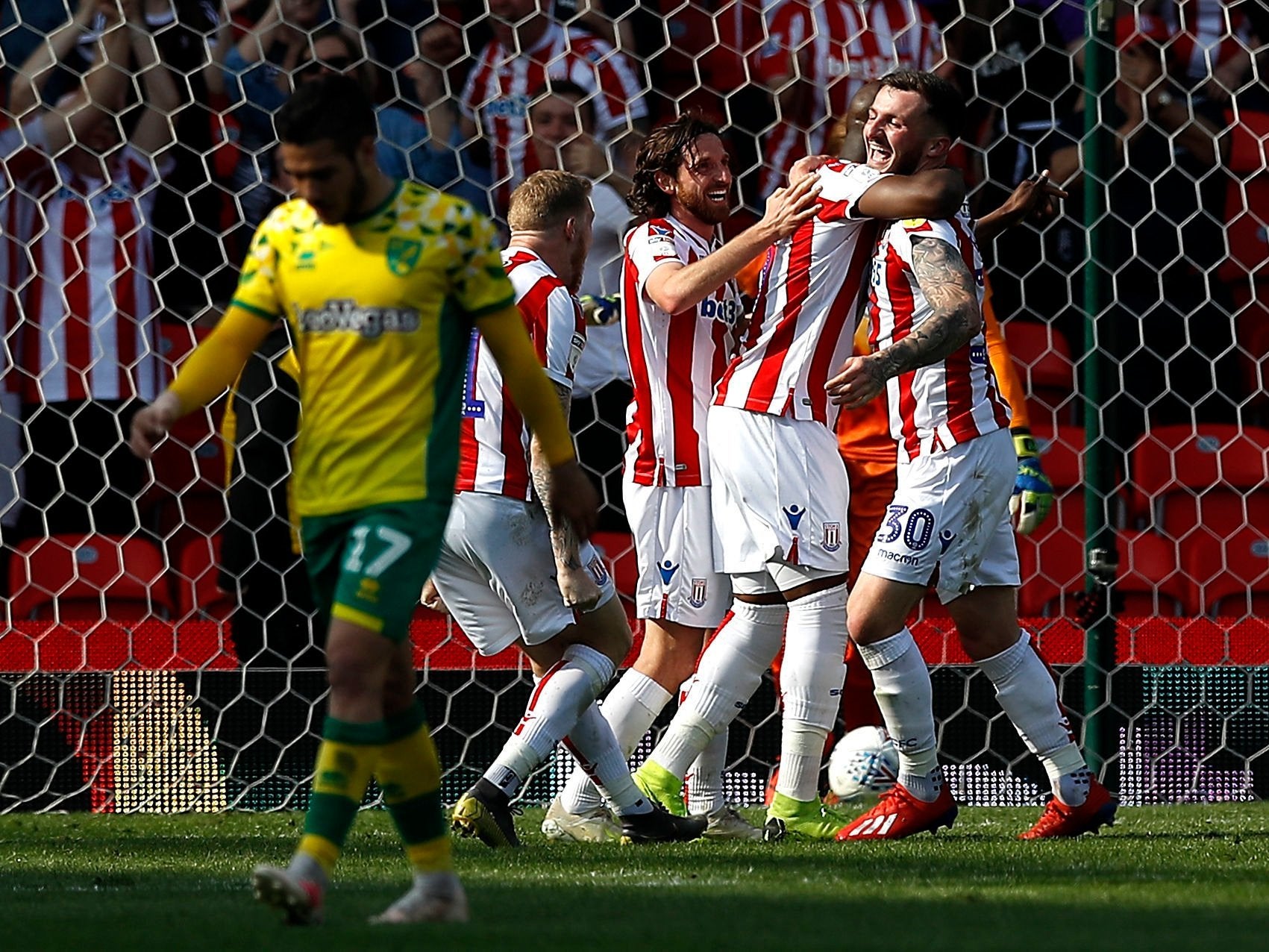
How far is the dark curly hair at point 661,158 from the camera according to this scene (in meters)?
5.24

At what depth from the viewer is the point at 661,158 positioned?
525cm

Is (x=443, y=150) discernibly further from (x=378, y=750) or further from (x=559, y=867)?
(x=378, y=750)

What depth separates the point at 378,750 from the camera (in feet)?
11.0

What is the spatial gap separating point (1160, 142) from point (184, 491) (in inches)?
156

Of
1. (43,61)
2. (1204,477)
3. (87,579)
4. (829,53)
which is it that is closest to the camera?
(87,579)

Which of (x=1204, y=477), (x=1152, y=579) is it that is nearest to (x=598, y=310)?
(x=1152, y=579)

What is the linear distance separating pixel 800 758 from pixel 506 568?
3.04 feet

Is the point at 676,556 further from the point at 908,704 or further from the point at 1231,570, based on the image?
the point at 1231,570

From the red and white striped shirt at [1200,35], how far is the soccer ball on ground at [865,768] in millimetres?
3528

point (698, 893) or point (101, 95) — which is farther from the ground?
point (101, 95)

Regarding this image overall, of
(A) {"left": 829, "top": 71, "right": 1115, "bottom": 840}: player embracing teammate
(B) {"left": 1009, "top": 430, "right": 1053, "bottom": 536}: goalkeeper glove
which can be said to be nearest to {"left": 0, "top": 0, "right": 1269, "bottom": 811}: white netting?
(B) {"left": 1009, "top": 430, "right": 1053, "bottom": 536}: goalkeeper glove

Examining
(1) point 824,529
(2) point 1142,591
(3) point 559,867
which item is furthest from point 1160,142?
(3) point 559,867

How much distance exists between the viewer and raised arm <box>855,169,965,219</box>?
15.1 ft

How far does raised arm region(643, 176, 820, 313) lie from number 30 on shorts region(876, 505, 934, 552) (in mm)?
745
